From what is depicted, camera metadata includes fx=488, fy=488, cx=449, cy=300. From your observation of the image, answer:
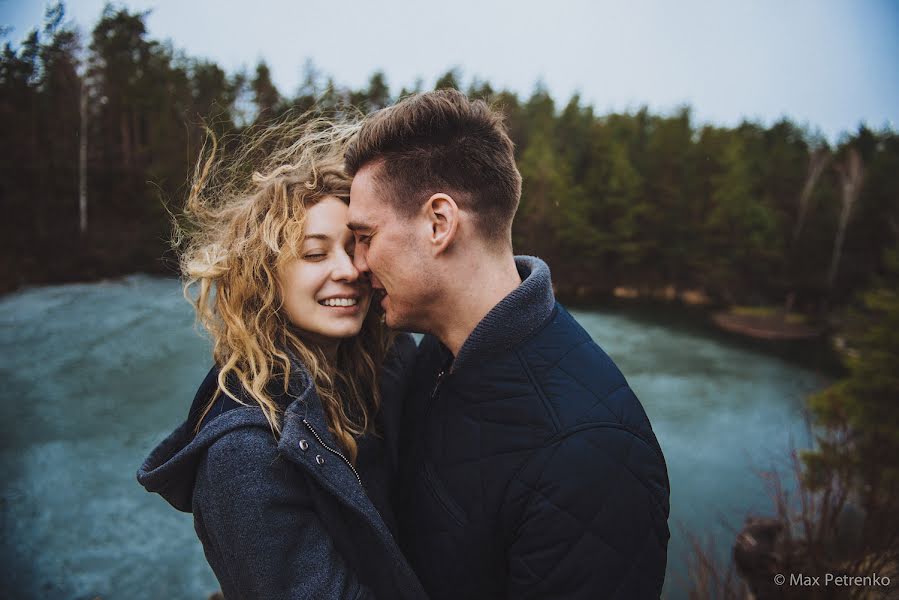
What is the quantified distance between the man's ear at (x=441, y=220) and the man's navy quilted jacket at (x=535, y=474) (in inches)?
11.5

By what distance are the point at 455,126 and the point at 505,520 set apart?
122 centimetres

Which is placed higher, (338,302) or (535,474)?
(338,302)

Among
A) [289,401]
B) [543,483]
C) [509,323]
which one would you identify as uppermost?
[509,323]

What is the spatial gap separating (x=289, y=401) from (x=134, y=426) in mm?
8665

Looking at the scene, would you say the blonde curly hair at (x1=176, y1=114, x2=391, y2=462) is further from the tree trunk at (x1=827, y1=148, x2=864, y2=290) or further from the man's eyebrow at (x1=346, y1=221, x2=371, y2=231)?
the tree trunk at (x1=827, y1=148, x2=864, y2=290)

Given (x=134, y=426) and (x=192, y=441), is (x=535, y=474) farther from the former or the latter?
(x=134, y=426)

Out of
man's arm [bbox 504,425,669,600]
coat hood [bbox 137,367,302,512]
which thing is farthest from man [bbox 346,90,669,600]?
coat hood [bbox 137,367,302,512]

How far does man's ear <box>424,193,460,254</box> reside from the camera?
1.58 meters

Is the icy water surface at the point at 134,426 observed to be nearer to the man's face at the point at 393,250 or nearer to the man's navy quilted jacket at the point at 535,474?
the man's navy quilted jacket at the point at 535,474

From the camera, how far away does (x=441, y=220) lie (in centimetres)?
160

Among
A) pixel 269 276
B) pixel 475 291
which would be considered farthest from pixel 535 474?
pixel 269 276

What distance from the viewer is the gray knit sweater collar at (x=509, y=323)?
1.47 metres

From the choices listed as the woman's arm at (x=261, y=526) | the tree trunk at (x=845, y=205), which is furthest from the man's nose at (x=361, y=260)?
the tree trunk at (x=845, y=205)

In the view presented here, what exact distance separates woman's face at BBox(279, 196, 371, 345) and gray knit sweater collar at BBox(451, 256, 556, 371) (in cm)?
53
